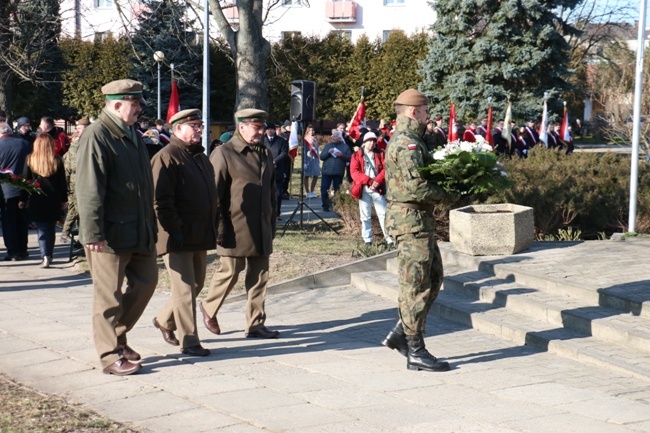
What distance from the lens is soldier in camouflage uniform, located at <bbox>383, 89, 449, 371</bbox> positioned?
25.0 feet

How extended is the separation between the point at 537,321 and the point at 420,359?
2.17 metres

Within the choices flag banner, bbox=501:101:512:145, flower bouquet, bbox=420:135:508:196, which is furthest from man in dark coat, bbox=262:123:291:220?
flower bouquet, bbox=420:135:508:196

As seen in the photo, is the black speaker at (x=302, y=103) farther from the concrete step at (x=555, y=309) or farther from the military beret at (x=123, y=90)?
the military beret at (x=123, y=90)

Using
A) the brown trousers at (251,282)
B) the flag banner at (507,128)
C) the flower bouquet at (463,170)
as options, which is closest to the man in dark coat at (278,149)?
the flag banner at (507,128)

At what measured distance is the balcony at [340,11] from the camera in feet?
198

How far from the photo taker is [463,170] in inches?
301

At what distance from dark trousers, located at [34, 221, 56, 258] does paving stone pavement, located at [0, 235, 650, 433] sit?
300cm

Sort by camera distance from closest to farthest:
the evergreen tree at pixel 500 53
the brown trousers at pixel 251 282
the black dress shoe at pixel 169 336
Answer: the black dress shoe at pixel 169 336
the brown trousers at pixel 251 282
the evergreen tree at pixel 500 53

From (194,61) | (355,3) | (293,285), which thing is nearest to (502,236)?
(293,285)

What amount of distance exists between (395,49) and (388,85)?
1.91 meters

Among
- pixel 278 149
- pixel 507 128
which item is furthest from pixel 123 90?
pixel 507 128

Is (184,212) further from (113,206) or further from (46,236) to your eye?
(46,236)

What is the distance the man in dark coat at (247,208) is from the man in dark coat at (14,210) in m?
6.06

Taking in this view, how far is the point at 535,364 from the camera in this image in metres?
8.11
